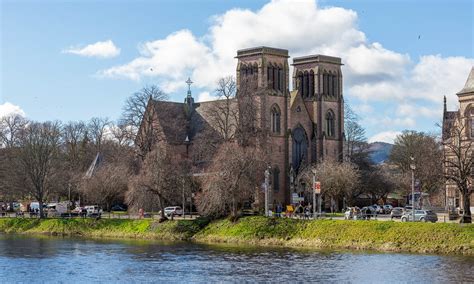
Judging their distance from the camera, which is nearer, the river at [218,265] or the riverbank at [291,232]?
the river at [218,265]

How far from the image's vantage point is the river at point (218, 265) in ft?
147

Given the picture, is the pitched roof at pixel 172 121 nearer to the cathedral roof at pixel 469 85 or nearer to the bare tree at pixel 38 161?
the bare tree at pixel 38 161

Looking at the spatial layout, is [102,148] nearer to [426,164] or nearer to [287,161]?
[287,161]

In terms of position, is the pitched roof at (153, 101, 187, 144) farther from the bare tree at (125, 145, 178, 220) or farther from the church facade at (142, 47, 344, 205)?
the bare tree at (125, 145, 178, 220)

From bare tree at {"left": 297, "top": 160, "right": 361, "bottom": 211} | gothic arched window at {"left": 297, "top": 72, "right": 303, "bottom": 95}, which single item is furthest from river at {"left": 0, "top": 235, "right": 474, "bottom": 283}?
gothic arched window at {"left": 297, "top": 72, "right": 303, "bottom": 95}

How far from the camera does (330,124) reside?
122500mm

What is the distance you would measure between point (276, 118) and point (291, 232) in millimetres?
48388

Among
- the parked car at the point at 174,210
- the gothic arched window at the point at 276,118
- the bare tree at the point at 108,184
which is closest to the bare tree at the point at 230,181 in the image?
the bare tree at the point at 108,184

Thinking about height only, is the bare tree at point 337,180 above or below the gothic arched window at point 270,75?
below

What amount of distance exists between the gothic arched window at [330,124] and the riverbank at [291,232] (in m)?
46.2

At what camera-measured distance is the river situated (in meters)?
44.9

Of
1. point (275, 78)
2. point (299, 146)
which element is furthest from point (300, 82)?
point (299, 146)

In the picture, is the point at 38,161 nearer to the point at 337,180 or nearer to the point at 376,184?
the point at 337,180

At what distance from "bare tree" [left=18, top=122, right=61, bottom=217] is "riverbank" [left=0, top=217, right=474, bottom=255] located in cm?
720
